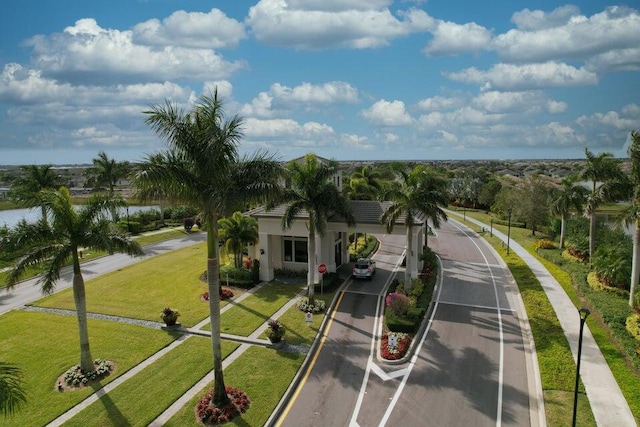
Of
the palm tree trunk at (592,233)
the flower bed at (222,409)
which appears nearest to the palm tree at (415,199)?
the flower bed at (222,409)

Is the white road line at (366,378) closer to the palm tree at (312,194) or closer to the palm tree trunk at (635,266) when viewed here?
the palm tree at (312,194)

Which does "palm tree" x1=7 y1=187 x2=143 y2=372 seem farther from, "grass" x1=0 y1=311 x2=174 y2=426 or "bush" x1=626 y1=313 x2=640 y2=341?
"bush" x1=626 y1=313 x2=640 y2=341

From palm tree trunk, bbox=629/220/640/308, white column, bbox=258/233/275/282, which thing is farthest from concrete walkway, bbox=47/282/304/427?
palm tree trunk, bbox=629/220/640/308

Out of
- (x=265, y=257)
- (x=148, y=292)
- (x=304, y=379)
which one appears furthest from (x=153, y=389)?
(x=265, y=257)

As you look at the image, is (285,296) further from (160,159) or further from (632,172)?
(632,172)

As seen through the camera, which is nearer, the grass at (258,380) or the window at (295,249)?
the grass at (258,380)
